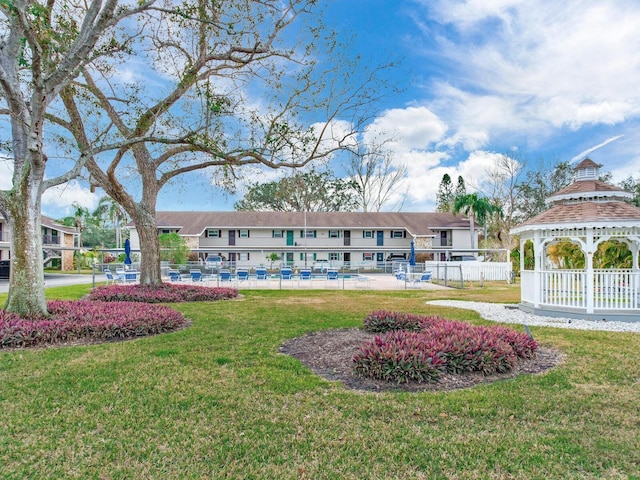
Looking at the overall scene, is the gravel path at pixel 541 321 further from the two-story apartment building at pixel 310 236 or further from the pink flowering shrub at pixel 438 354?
the two-story apartment building at pixel 310 236

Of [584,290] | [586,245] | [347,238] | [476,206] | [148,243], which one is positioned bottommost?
[584,290]

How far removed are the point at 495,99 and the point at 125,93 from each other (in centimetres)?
1554

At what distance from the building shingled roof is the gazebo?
2978cm

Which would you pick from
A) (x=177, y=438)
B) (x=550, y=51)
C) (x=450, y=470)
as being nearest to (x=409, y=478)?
(x=450, y=470)

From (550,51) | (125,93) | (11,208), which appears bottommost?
(11,208)

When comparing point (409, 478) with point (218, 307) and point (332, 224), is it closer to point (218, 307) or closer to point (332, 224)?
point (218, 307)

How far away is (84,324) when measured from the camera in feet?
27.8

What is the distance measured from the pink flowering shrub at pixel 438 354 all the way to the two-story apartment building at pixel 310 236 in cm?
3481

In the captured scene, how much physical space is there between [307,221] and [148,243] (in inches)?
1118

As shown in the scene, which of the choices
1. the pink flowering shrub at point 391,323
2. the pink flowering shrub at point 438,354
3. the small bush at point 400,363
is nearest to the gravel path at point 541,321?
the pink flowering shrub at point 391,323

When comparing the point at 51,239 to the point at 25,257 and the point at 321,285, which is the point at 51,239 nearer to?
the point at 321,285

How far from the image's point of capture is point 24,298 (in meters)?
8.72

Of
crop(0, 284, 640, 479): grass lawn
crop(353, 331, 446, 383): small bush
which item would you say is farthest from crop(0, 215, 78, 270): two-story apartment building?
crop(353, 331, 446, 383): small bush

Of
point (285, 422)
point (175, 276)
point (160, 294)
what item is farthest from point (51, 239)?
point (285, 422)
